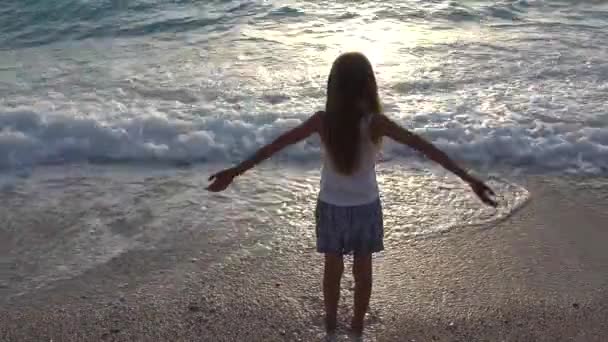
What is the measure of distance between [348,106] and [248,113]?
146 inches

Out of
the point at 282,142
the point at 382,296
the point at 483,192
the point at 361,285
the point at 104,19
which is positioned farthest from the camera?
the point at 104,19

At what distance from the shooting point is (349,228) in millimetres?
3252

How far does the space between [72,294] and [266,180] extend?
1.85 metres

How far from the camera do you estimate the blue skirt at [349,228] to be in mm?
3234

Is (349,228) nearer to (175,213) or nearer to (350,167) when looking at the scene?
(350,167)

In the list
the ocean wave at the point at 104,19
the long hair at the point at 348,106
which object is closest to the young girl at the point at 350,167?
the long hair at the point at 348,106

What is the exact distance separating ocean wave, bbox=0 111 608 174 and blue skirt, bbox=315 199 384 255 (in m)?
2.41

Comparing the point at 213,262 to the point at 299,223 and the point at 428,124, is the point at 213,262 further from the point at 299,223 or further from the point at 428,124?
the point at 428,124

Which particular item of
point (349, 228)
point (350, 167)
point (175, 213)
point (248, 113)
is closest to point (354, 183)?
point (350, 167)

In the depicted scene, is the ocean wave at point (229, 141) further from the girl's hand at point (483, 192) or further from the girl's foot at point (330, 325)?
the girl's hand at point (483, 192)

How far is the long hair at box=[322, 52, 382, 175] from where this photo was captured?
9.95 feet

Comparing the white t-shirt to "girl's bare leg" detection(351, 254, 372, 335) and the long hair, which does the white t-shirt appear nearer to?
the long hair

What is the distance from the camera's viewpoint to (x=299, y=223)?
4621 millimetres

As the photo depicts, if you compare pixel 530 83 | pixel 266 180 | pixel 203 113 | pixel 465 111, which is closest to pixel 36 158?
pixel 203 113
